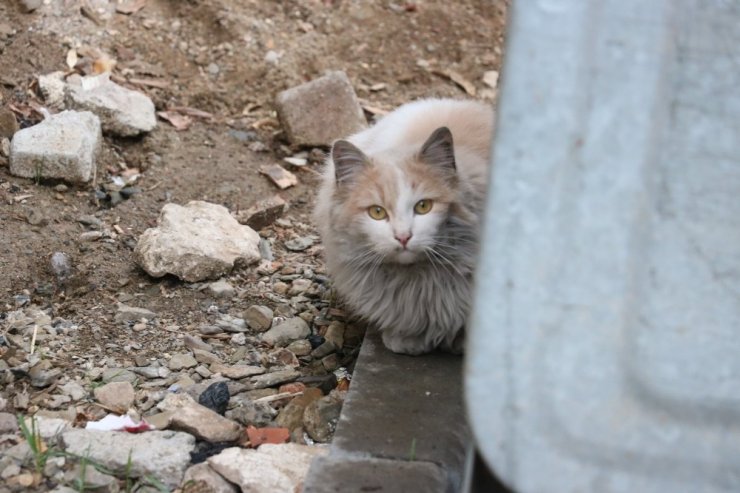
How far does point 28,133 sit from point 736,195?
341 cm

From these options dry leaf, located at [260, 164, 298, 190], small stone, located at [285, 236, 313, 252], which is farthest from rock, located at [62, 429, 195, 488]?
dry leaf, located at [260, 164, 298, 190]

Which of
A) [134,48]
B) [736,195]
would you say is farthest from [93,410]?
[134,48]

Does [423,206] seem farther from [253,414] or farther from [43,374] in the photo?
[43,374]

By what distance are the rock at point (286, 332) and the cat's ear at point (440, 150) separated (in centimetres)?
98

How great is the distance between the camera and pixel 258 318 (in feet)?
12.2

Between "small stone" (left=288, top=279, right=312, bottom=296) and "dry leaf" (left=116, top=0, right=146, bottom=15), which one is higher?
"dry leaf" (left=116, top=0, right=146, bottom=15)

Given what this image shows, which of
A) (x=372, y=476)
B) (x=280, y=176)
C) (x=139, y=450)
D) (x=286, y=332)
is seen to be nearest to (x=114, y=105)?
(x=280, y=176)

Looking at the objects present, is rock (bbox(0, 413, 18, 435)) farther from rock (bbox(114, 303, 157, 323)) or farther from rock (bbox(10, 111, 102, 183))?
rock (bbox(10, 111, 102, 183))

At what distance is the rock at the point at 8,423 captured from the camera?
2.86 metres

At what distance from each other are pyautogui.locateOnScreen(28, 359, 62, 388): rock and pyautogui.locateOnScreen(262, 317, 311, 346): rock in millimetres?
817

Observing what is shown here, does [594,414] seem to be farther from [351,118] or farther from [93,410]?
[351,118]

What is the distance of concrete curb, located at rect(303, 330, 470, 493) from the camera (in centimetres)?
248

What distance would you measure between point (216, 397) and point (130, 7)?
3.33 metres

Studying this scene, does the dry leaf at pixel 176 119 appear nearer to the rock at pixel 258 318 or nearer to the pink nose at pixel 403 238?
the rock at pixel 258 318
